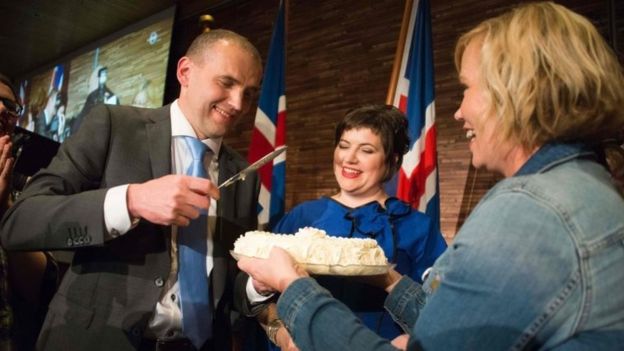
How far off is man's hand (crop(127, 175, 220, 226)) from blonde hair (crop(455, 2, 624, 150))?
777 mm

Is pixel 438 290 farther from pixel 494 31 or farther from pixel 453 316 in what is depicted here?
pixel 494 31

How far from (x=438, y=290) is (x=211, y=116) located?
1.16m

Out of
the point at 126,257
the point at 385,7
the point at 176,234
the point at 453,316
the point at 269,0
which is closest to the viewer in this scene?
the point at 453,316

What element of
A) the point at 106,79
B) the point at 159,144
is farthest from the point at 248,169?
the point at 106,79

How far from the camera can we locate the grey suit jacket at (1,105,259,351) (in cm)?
Answer: 131

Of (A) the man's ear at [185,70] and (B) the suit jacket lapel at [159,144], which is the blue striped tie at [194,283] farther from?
(A) the man's ear at [185,70]

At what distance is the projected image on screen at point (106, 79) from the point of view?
202 inches

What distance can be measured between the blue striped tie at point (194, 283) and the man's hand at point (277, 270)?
38 centimetres

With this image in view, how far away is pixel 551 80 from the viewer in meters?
0.86

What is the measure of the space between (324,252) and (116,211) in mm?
591

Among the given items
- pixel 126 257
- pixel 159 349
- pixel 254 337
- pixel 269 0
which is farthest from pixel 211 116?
pixel 269 0

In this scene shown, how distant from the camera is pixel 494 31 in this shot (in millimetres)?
939

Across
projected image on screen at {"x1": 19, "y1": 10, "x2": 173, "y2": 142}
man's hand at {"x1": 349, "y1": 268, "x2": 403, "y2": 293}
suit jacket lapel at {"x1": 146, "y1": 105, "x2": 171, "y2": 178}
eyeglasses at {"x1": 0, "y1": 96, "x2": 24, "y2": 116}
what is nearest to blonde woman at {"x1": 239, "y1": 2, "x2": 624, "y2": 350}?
man's hand at {"x1": 349, "y1": 268, "x2": 403, "y2": 293}

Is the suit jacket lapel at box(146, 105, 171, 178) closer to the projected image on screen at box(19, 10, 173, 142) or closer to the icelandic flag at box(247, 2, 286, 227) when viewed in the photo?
the icelandic flag at box(247, 2, 286, 227)
